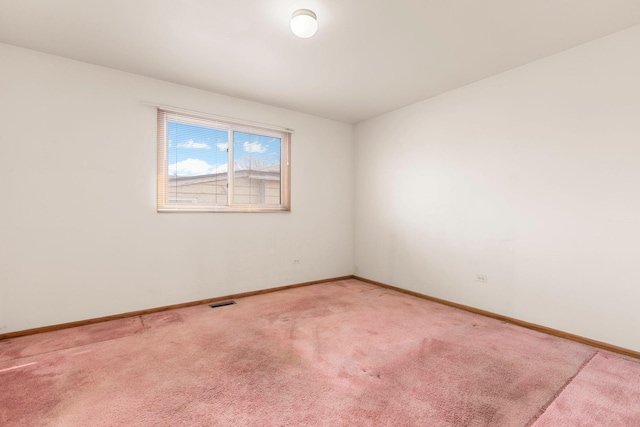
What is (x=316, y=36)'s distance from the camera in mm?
2471

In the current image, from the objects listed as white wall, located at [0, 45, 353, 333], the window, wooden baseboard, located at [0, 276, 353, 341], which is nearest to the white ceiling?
white wall, located at [0, 45, 353, 333]

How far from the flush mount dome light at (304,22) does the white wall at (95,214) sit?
73.3 inches

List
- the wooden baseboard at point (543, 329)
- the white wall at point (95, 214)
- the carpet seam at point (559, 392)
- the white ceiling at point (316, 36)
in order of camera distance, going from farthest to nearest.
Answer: the white wall at point (95, 214)
the wooden baseboard at point (543, 329)
the white ceiling at point (316, 36)
the carpet seam at point (559, 392)

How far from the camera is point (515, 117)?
9.84 feet

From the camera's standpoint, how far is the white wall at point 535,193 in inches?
94.2

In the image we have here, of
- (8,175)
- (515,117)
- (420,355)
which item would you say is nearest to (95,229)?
(8,175)

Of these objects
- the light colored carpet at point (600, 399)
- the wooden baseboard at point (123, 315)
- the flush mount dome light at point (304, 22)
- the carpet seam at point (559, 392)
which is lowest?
the light colored carpet at point (600, 399)

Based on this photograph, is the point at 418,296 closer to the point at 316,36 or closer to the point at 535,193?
the point at 535,193

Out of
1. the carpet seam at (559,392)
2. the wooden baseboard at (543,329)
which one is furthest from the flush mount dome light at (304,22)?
the wooden baseboard at (543,329)

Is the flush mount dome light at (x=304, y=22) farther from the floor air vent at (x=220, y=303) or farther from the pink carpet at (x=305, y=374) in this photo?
the floor air vent at (x=220, y=303)

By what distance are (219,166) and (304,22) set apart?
216 centimetres

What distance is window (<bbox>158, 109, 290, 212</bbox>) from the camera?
342 cm

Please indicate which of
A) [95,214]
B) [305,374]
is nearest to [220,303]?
[95,214]

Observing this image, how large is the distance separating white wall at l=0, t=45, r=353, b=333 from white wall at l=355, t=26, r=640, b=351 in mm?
2226
